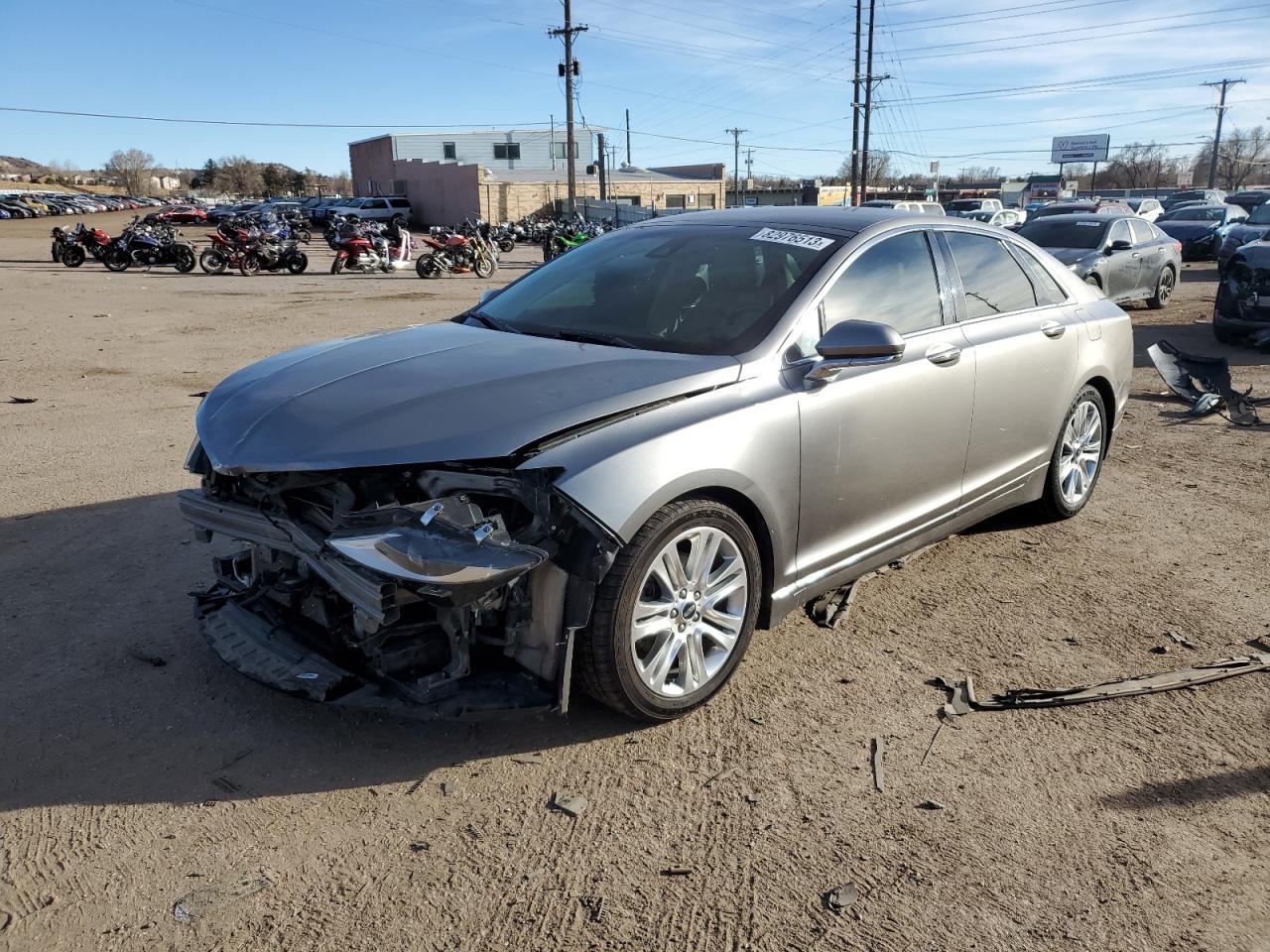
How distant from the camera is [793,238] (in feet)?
13.4

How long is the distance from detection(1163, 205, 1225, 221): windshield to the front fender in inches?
1205

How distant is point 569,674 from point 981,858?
4.25 feet

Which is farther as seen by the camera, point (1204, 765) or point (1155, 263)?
point (1155, 263)

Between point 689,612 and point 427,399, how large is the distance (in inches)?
44.5

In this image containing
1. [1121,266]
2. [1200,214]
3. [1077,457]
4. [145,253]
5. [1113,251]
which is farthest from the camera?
[1200,214]

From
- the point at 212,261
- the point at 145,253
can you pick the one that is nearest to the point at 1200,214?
the point at 212,261

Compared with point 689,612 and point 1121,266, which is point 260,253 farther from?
point 689,612

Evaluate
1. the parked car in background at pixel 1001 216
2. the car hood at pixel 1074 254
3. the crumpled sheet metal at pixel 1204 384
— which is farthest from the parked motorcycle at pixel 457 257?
the crumpled sheet metal at pixel 1204 384

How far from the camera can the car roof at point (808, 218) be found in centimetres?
417

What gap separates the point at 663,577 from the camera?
125 inches

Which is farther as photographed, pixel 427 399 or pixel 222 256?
pixel 222 256

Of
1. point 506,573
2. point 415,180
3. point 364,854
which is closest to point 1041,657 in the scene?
point 506,573

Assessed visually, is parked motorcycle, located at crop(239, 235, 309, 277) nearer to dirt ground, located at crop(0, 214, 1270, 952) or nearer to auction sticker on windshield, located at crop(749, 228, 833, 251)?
dirt ground, located at crop(0, 214, 1270, 952)

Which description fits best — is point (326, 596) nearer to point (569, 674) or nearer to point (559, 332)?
point (569, 674)
